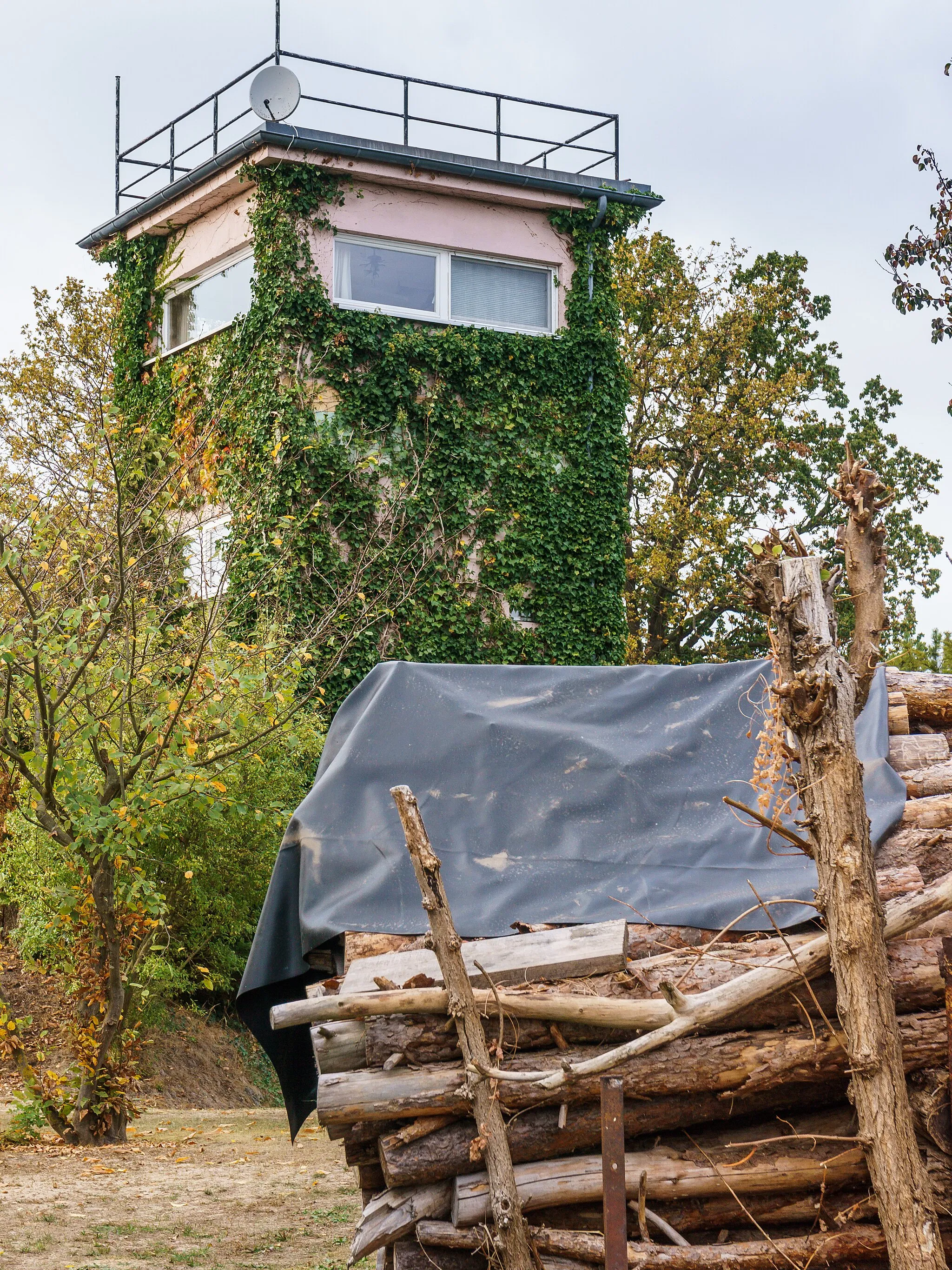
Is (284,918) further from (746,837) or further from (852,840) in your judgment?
(852,840)

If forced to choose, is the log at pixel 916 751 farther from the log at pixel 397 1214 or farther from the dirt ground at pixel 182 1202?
the dirt ground at pixel 182 1202

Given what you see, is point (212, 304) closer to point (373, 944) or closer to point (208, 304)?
point (208, 304)

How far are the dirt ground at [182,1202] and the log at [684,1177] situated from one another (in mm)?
2617

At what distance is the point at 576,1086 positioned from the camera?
5.25 metres

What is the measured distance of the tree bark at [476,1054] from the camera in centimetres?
502

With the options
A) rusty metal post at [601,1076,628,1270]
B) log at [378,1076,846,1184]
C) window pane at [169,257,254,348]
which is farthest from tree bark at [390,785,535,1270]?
window pane at [169,257,254,348]

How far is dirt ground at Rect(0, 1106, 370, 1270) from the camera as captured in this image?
301 inches

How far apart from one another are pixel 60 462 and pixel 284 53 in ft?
24.1

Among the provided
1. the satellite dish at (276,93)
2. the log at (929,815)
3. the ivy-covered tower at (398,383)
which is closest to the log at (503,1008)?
the log at (929,815)

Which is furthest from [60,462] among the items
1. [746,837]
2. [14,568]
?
[746,837]

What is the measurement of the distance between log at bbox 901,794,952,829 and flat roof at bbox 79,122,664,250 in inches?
498

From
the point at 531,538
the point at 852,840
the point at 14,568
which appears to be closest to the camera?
the point at 852,840

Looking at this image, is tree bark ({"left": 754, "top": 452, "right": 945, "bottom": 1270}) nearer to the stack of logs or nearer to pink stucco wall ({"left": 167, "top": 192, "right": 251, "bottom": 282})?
the stack of logs

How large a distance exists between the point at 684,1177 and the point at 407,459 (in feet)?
39.5
